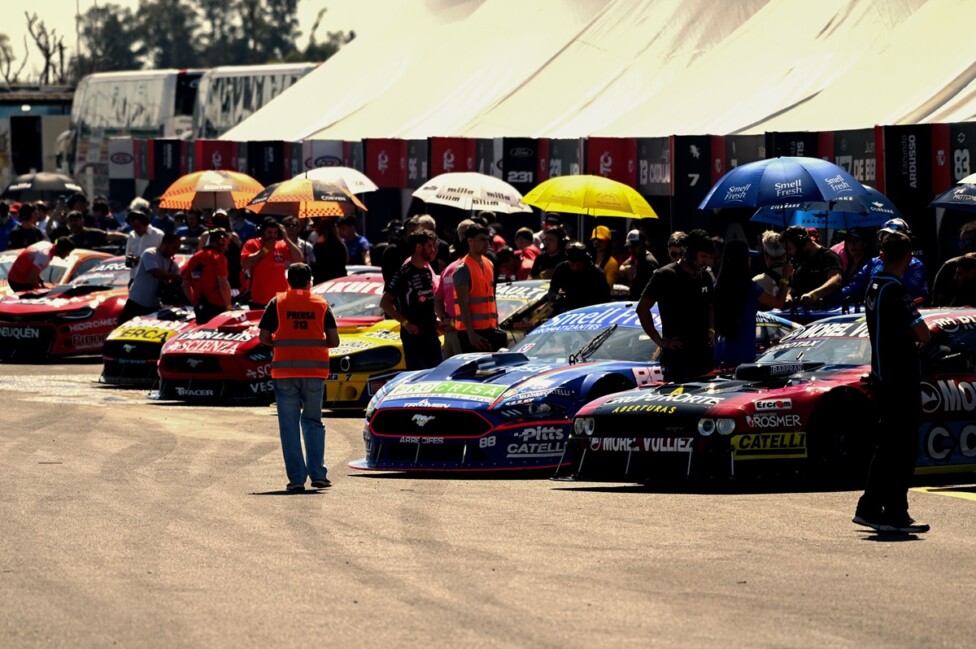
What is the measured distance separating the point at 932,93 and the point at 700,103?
5.32 metres

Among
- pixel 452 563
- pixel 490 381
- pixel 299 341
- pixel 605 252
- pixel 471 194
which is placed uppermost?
pixel 471 194

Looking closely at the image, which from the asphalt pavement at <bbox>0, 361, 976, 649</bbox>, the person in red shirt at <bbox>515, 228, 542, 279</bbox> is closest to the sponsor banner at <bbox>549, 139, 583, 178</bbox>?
the person in red shirt at <bbox>515, 228, 542, 279</bbox>

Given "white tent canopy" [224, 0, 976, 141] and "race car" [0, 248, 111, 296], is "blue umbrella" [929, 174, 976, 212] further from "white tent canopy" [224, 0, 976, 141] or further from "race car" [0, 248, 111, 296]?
"race car" [0, 248, 111, 296]

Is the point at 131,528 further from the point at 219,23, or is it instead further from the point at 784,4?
the point at 219,23

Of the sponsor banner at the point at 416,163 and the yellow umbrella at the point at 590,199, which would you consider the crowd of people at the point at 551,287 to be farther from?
the sponsor banner at the point at 416,163

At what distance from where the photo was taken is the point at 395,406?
12695 millimetres

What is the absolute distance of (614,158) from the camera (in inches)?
981

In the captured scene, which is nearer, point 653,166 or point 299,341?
point 299,341

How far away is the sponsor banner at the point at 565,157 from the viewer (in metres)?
26.1

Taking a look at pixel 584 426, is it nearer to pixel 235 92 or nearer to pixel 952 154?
pixel 952 154

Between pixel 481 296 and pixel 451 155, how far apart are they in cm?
1446

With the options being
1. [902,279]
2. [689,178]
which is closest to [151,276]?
[689,178]

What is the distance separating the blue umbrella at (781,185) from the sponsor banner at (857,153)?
332 cm

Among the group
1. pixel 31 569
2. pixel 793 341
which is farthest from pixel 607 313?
pixel 31 569
